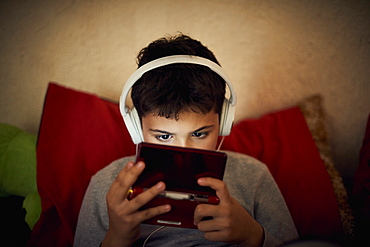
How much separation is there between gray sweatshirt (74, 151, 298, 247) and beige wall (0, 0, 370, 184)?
1.61ft

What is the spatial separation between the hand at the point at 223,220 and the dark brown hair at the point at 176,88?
26 cm

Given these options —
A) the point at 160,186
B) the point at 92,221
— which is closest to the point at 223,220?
the point at 160,186

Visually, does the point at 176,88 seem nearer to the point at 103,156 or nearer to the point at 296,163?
the point at 103,156

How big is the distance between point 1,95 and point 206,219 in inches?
47.8

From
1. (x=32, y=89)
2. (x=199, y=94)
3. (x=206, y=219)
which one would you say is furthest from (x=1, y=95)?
(x=206, y=219)

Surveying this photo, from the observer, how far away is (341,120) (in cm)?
132

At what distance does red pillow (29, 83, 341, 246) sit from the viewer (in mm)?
1022

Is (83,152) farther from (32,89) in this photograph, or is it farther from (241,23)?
(241,23)

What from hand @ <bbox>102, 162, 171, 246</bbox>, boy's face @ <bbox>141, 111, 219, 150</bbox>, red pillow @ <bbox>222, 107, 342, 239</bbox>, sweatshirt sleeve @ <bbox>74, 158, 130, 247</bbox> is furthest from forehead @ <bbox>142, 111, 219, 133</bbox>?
red pillow @ <bbox>222, 107, 342, 239</bbox>

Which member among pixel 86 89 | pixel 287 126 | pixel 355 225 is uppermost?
pixel 86 89

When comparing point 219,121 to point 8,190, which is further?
point 8,190

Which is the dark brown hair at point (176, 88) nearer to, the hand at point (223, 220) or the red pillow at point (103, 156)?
the hand at point (223, 220)

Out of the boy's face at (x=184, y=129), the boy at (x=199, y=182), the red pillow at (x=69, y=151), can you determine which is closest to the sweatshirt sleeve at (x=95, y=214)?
the boy at (x=199, y=182)

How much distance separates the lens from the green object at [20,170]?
1069 millimetres
